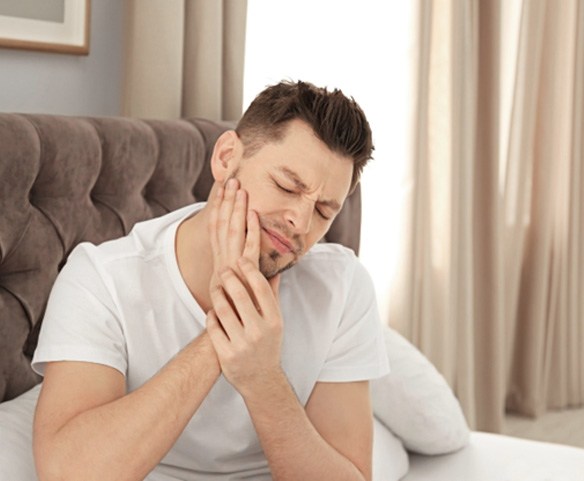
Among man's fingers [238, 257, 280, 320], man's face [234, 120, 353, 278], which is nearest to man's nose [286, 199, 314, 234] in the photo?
man's face [234, 120, 353, 278]

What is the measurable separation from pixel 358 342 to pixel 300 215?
0.33 m

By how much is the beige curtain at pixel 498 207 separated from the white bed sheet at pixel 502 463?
1.17 metres

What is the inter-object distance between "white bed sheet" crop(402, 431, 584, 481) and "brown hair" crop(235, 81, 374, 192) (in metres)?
0.86

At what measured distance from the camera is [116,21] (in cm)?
274

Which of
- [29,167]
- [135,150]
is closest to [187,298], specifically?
[29,167]

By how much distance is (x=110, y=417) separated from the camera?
153 cm

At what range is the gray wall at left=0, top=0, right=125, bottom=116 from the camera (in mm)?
2459

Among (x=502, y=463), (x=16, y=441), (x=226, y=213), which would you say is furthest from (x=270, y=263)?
(x=502, y=463)

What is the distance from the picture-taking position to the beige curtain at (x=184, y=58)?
268cm

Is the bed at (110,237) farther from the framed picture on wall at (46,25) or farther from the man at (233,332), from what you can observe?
the framed picture on wall at (46,25)

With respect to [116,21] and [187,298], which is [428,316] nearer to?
[116,21]

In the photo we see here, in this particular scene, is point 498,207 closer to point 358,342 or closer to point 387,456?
point 387,456

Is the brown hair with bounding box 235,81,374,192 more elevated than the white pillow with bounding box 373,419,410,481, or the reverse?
the brown hair with bounding box 235,81,374,192

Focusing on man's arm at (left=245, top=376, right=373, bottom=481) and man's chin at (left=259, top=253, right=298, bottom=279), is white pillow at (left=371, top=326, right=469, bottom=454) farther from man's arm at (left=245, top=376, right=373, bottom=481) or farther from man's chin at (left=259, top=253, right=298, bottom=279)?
man's chin at (left=259, top=253, right=298, bottom=279)
